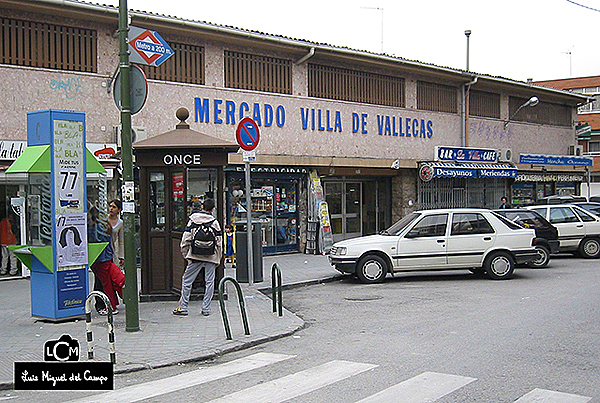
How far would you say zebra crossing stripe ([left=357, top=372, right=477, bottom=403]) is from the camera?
5.63 meters

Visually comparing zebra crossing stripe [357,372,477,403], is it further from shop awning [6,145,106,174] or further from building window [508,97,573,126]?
building window [508,97,573,126]

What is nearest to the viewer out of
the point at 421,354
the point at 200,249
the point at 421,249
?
the point at 421,354

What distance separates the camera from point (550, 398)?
561cm

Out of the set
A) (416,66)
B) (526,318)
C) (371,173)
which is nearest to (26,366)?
(526,318)

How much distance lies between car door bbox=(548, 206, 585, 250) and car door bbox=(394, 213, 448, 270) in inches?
242

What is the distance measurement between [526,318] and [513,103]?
20.4 m

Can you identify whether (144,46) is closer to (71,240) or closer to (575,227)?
(71,240)

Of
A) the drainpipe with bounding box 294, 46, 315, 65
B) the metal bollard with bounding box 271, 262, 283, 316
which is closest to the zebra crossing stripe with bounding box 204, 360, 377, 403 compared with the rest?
the metal bollard with bounding box 271, 262, 283, 316

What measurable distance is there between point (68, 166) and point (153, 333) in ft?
9.27

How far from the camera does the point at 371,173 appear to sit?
21.7 m

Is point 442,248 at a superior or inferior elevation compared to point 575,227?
inferior

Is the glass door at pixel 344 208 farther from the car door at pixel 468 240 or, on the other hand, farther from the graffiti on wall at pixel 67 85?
the graffiti on wall at pixel 67 85

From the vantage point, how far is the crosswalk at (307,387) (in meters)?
5.67

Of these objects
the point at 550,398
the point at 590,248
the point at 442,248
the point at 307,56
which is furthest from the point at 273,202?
the point at 550,398
